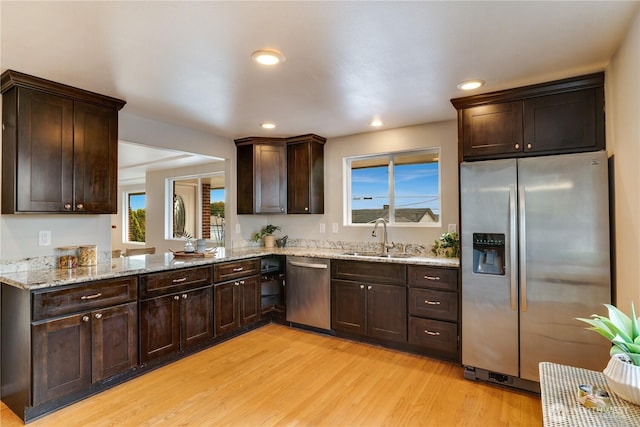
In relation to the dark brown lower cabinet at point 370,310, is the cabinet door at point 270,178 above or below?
above

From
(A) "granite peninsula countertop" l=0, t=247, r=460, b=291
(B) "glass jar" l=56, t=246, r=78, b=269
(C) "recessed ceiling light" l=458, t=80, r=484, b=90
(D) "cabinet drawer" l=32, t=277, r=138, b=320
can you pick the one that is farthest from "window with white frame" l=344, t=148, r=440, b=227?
(B) "glass jar" l=56, t=246, r=78, b=269

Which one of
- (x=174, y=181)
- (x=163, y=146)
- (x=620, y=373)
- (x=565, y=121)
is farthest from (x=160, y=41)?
(x=174, y=181)

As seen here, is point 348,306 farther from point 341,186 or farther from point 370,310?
point 341,186

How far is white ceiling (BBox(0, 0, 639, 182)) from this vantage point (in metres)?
1.67

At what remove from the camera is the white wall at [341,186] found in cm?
363

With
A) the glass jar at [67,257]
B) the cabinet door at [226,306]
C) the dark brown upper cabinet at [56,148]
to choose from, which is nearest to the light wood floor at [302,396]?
the cabinet door at [226,306]

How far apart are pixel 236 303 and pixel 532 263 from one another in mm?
2790

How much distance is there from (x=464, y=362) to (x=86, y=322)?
288cm

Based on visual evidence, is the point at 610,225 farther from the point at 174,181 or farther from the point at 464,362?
the point at 174,181

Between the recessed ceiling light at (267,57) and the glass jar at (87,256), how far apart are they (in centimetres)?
214

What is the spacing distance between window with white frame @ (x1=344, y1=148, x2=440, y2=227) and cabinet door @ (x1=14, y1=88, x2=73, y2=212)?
113 inches

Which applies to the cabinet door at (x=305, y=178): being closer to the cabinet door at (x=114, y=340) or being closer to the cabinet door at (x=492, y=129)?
the cabinet door at (x=492, y=129)

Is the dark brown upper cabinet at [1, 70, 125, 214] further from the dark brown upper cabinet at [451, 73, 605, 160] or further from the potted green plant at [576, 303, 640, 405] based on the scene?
the potted green plant at [576, 303, 640, 405]

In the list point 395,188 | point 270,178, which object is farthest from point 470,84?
point 270,178
